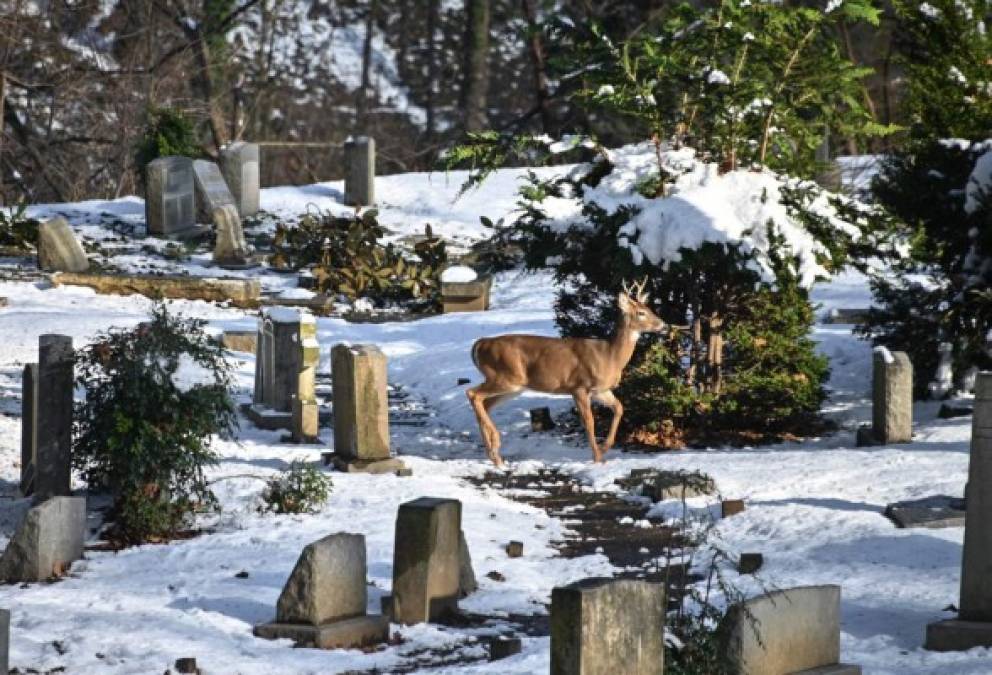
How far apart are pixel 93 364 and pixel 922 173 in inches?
335

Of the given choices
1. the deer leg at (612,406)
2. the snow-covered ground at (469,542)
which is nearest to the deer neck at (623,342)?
the deer leg at (612,406)

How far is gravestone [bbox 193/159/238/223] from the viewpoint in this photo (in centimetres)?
2898

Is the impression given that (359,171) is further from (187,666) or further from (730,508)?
(187,666)

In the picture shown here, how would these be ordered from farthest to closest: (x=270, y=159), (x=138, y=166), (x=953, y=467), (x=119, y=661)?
(x=270, y=159)
(x=138, y=166)
(x=953, y=467)
(x=119, y=661)

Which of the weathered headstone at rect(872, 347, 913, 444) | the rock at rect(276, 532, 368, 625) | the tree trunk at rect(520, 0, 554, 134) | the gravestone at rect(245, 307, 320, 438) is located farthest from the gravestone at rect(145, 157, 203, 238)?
the rock at rect(276, 532, 368, 625)

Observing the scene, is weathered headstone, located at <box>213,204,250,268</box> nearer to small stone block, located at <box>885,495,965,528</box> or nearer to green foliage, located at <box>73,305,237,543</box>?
green foliage, located at <box>73,305,237,543</box>

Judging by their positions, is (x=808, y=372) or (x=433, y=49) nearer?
(x=808, y=372)

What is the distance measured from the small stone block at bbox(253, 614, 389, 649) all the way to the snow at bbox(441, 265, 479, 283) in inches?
560

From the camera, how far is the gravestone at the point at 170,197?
2836 cm

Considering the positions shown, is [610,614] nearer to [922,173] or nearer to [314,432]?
[314,432]

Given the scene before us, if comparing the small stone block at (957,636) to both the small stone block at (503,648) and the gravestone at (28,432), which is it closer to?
the small stone block at (503,648)

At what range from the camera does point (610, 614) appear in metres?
7.90

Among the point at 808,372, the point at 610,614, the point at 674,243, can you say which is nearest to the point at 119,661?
the point at 610,614

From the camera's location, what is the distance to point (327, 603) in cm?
1005
